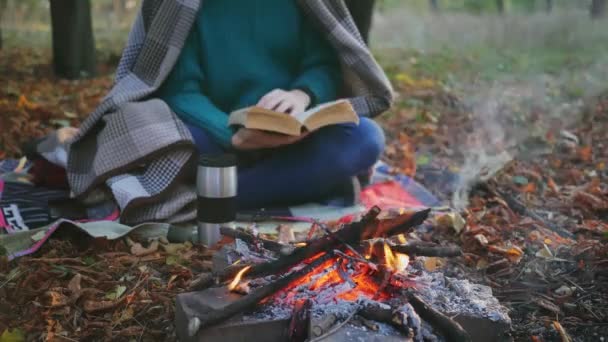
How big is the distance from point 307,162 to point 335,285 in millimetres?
1206

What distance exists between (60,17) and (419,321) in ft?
15.0

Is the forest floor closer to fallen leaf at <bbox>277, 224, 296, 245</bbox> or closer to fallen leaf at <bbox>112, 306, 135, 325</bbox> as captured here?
fallen leaf at <bbox>112, 306, 135, 325</bbox>

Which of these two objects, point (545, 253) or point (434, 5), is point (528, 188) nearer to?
point (545, 253)

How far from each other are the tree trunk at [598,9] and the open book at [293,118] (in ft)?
19.4

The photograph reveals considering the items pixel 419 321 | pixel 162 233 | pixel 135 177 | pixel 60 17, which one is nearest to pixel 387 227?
pixel 419 321

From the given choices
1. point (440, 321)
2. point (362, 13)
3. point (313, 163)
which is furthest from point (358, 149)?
point (362, 13)

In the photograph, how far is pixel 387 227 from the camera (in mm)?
1911

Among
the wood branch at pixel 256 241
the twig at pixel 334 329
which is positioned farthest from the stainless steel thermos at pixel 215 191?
the twig at pixel 334 329

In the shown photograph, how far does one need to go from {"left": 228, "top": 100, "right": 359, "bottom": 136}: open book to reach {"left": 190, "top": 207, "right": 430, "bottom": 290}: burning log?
0.64m

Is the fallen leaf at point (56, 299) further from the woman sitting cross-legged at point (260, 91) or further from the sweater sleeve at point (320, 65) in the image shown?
the sweater sleeve at point (320, 65)

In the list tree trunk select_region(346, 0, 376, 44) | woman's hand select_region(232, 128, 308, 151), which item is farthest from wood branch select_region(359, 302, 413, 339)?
tree trunk select_region(346, 0, 376, 44)

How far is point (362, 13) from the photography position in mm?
4492

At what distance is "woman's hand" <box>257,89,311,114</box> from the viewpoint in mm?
2617

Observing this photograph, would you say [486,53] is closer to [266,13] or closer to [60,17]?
[60,17]
